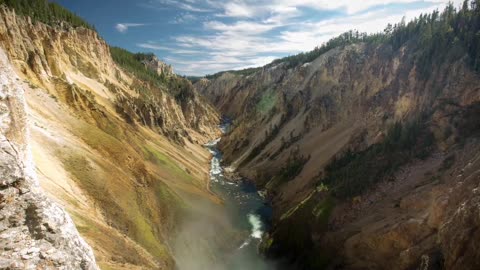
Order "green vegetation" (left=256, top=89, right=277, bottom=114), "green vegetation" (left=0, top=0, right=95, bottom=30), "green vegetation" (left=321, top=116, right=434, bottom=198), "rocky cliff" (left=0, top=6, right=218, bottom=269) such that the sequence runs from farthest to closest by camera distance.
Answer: "green vegetation" (left=256, top=89, right=277, bottom=114) → "green vegetation" (left=0, top=0, right=95, bottom=30) → "green vegetation" (left=321, top=116, right=434, bottom=198) → "rocky cliff" (left=0, top=6, right=218, bottom=269)

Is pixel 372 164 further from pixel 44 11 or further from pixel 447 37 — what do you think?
pixel 44 11

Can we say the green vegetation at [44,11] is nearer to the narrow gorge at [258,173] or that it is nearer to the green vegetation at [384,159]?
the narrow gorge at [258,173]

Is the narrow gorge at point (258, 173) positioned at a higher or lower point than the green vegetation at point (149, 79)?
lower

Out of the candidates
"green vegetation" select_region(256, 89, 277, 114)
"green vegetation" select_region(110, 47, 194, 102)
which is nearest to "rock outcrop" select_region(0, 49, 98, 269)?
"green vegetation" select_region(110, 47, 194, 102)

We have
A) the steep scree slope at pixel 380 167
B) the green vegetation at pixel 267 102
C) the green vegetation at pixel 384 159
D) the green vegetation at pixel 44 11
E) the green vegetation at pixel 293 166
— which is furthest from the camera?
the green vegetation at pixel 267 102

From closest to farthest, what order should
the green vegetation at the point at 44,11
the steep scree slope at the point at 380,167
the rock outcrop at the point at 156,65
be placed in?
the steep scree slope at the point at 380,167 → the green vegetation at the point at 44,11 → the rock outcrop at the point at 156,65

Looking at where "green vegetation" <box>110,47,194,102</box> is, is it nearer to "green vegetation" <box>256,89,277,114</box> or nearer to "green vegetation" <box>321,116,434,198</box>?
"green vegetation" <box>256,89,277,114</box>

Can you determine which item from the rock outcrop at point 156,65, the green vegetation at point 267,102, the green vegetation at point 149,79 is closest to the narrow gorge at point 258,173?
the green vegetation at point 149,79
